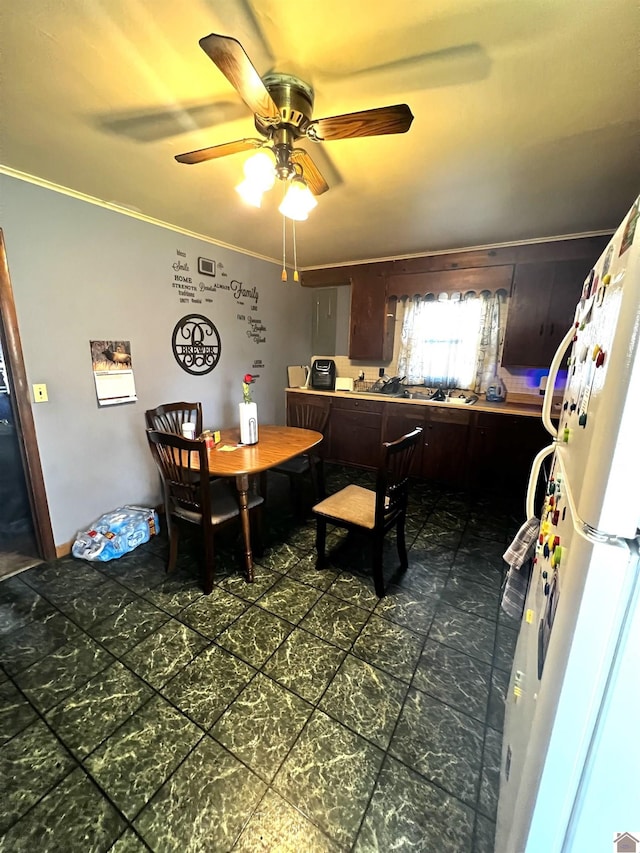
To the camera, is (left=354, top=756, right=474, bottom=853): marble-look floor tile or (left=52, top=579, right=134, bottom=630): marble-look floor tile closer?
(left=354, top=756, right=474, bottom=853): marble-look floor tile

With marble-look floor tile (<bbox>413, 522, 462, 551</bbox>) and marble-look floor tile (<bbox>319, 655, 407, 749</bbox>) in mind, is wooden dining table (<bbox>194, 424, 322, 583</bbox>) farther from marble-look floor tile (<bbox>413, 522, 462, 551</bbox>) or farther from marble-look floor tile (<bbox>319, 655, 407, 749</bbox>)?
marble-look floor tile (<bbox>413, 522, 462, 551</bbox>)

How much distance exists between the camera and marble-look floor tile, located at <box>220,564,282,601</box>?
6.50 ft

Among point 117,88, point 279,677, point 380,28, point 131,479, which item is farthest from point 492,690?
point 117,88

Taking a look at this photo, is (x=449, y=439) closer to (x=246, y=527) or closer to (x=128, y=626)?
(x=246, y=527)

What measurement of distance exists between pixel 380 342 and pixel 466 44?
2814mm

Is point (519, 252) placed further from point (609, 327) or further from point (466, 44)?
point (609, 327)

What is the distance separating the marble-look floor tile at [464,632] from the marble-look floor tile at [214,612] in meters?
1.05

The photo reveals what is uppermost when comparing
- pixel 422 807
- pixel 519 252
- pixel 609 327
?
pixel 519 252

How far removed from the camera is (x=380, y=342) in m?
3.88

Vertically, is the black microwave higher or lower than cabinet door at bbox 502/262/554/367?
lower

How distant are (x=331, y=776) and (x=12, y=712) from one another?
4.20 ft

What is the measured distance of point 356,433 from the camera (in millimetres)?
3945

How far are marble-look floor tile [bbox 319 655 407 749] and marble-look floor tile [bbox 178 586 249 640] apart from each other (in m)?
0.64

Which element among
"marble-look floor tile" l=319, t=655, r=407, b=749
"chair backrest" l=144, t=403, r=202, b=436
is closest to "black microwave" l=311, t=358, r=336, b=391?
"chair backrest" l=144, t=403, r=202, b=436
